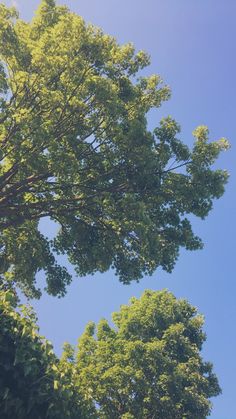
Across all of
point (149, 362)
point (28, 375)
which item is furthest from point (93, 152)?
point (149, 362)

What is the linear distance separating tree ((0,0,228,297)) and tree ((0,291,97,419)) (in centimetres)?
613

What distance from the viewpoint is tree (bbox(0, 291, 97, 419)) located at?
6.61 m

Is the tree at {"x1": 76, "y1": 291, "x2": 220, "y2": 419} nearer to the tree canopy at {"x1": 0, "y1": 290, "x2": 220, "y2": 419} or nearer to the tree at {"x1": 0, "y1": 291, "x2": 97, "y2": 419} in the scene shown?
the tree canopy at {"x1": 0, "y1": 290, "x2": 220, "y2": 419}

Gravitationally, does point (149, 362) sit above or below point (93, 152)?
below

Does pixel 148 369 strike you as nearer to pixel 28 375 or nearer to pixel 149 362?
pixel 149 362

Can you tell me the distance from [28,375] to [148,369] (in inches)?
554

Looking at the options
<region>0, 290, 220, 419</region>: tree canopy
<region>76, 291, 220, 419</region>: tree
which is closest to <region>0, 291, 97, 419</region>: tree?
<region>0, 290, 220, 419</region>: tree canopy

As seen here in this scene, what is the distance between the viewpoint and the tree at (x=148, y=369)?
62.6ft

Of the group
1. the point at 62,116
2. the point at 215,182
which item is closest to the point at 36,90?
the point at 62,116

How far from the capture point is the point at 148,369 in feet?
64.5

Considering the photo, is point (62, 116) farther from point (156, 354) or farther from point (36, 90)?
point (156, 354)

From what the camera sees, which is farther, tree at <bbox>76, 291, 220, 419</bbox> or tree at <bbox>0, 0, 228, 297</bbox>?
tree at <bbox>76, 291, 220, 419</bbox>

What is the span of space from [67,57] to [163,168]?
488cm

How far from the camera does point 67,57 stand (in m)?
→ 13.5
